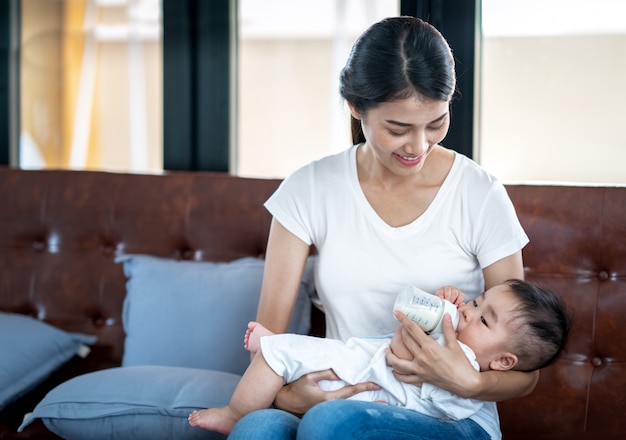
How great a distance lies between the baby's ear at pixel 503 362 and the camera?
173 centimetres

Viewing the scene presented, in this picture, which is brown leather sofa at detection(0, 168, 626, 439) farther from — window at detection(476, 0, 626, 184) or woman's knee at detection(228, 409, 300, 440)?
woman's knee at detection(228, 409, 300, 440)

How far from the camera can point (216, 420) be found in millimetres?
1815

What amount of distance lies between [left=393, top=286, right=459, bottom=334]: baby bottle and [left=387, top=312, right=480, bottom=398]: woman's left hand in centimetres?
3

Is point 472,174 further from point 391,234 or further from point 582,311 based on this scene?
point 582,311

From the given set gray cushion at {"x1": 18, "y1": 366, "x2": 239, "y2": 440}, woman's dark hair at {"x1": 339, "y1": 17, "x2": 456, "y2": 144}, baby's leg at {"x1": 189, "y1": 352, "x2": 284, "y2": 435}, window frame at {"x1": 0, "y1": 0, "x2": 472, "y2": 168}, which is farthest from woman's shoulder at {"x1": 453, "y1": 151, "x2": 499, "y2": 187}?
window frame at {"x1": 0, "y1": 0, "x2": 472, "y2": 168}

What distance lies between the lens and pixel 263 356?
1.77 metres

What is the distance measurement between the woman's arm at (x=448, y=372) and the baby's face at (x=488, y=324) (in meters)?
0.05

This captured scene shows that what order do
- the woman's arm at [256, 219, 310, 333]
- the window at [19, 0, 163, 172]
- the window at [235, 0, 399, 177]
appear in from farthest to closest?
the window at [19, 0, 163, 172], the window at [235, 0, 399, 177], the woman's arm at [256, 219, 310, 333]

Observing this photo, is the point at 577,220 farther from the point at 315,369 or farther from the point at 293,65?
the point at 293,65

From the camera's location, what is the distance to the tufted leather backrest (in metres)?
2.19

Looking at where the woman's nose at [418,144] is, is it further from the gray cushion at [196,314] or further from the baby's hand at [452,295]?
the gray cushion at [196,314]

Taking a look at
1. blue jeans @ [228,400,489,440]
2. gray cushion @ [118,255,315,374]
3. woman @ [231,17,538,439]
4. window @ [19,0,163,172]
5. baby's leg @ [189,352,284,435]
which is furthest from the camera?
window @ [19,0,163,172]

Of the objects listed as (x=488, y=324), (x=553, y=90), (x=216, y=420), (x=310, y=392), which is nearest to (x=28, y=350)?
(x=216, y=420)

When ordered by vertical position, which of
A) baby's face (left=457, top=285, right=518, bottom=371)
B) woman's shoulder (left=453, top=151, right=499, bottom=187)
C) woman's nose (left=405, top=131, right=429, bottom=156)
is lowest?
baby's face (left=457, top=285, right=518, bottom=371)
